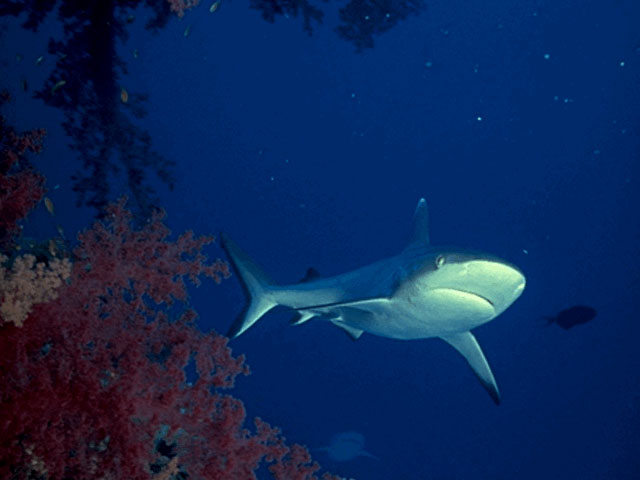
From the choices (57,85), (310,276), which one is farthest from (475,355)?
(57,85)

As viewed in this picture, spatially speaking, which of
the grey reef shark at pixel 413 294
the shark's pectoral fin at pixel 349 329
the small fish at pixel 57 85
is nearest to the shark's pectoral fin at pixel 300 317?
the grey reef shark at pixel 413 294

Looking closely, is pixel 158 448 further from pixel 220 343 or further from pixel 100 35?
pixel 100 35

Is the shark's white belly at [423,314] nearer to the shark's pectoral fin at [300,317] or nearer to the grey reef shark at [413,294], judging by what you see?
the grey reef shark at [413,294]

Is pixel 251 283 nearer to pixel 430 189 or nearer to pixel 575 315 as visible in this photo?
pixel 575 315

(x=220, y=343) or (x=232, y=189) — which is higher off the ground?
(x=232, y=189)

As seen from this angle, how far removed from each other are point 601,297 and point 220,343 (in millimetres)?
77041

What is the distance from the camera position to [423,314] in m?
4.83

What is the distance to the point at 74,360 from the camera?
260cm

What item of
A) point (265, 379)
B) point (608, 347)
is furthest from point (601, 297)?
point (265, 379)

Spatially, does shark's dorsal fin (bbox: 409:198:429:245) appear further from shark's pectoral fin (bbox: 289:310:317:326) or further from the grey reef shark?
shark's pectoral fin (bbox: 289:310:317:326)

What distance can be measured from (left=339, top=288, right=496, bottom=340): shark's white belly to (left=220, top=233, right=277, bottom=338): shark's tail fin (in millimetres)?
1190

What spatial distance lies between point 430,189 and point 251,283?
2889 inches

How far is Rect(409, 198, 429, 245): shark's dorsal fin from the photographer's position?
22.0 ft

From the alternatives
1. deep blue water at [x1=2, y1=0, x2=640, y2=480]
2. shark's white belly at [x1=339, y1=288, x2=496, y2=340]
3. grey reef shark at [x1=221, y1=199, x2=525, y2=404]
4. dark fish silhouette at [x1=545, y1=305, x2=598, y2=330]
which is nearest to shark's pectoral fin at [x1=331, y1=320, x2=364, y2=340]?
grey reef shark at [x1=221, y1=199, x2=525, y2=404]
